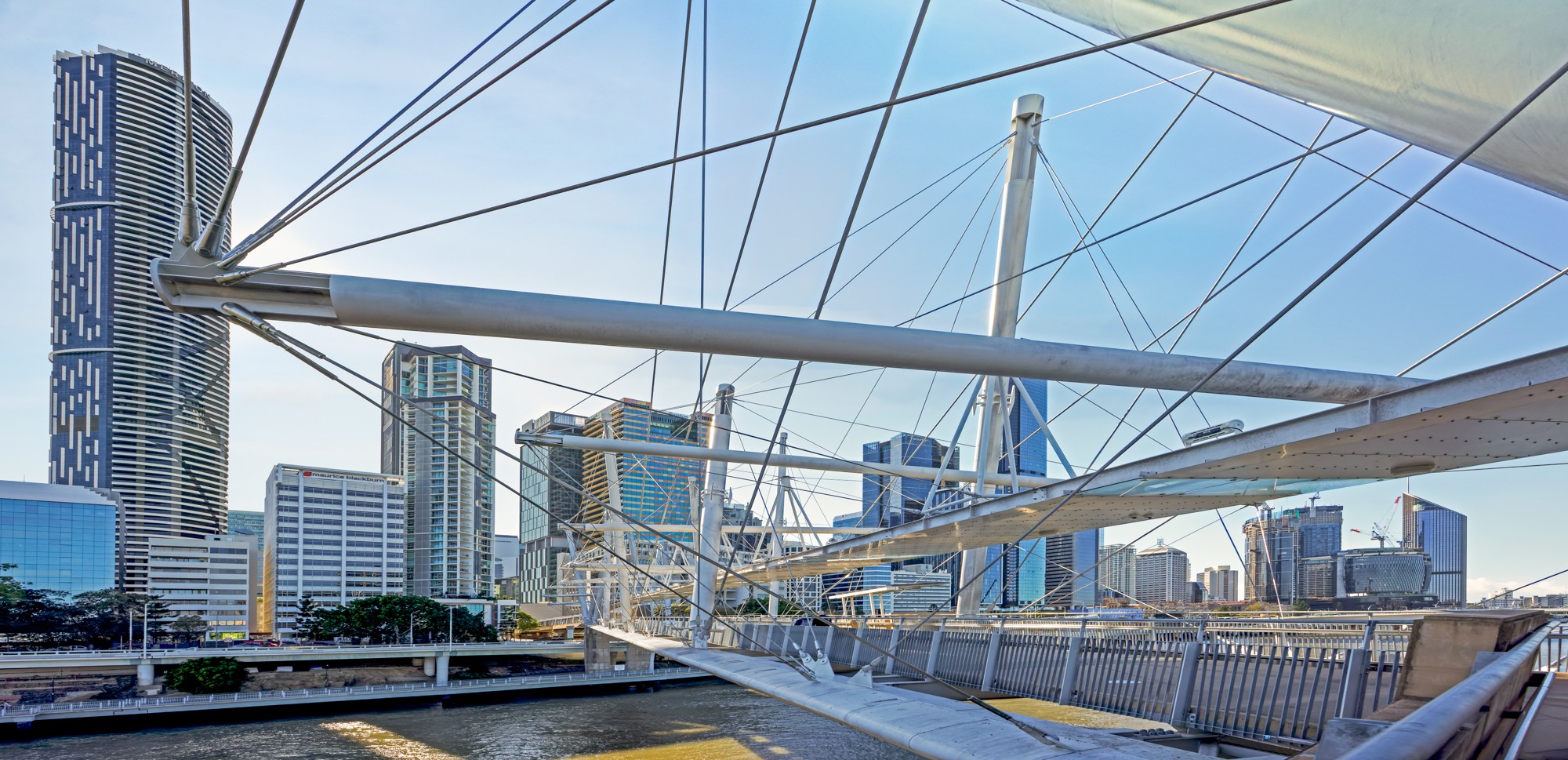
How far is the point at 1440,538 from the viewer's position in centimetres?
4269

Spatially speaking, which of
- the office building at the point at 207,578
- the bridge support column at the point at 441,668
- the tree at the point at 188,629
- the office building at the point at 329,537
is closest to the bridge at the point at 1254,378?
the bridge support column at the point at 441,668

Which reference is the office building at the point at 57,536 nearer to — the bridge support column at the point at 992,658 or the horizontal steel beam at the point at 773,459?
the horizontal steel beam at the point at 773,459

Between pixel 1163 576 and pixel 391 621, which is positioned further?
pixel 1163 576

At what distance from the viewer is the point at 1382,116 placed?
6629 millimetres

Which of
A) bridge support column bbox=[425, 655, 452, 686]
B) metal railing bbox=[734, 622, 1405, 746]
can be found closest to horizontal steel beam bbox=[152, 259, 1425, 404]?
metal railing bbox=[734, 622, 1405, 746]

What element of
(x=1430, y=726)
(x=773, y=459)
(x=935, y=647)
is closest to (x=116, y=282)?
(x=773, y=459)

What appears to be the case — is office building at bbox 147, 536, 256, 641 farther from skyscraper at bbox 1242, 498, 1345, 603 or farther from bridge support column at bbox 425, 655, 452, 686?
skyscraper at bbox 1242, 498, 1345, 603

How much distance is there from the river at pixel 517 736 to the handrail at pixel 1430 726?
23881mm

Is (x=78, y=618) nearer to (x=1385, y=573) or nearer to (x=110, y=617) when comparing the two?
(x=110, y=617)

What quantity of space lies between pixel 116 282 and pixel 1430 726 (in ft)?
465

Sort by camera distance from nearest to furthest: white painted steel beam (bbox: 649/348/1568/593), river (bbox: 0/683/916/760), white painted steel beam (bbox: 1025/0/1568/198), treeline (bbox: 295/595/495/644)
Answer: white painted steel beam (bbox: 1025/0/1568/198), white painted steel beam (bbox: 649/348/1568/593), river (bbox: 0/683/916/760), treeline (bbox: 295/595/495/644)

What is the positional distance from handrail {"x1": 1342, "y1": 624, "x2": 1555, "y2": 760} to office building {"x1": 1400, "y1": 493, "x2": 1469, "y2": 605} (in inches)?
1620

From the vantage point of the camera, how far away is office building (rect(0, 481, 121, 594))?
10412 cm

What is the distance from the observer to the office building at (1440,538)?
39688mm
